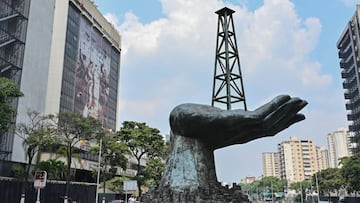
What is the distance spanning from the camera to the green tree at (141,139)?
38.8 m

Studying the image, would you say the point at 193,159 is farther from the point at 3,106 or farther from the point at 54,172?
the point at 54,172

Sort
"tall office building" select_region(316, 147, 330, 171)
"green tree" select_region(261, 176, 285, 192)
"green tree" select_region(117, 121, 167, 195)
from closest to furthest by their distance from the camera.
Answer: "green tree" select_region(117, 121, 167, 195)
"green tree" select_region(261, 176, 285, 192)
"tall office building" select_region(316, 147, 330, 171)

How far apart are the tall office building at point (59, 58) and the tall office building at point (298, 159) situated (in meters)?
68.0

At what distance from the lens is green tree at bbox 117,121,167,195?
127 feet

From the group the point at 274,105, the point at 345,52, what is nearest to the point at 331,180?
the point at 345,52

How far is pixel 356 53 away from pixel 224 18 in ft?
172

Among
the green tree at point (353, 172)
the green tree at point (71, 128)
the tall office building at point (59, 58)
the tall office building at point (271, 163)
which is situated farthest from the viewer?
the tall office building at point (271, 163)

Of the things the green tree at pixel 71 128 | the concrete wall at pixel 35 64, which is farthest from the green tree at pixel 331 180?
the concrete wall at pixel 35 64

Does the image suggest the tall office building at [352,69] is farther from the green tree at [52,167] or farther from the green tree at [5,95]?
the green tree at [5,95]

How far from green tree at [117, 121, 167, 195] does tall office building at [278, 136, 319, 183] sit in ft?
299

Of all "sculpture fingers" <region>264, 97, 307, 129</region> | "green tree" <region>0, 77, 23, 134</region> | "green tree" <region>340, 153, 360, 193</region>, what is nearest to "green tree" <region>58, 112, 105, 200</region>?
"green tree" <region>0, 77, 23, 134</region>

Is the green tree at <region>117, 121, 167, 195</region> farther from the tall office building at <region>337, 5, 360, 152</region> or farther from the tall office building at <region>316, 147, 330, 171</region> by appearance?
the tall office building at <region>316, 147, 330, 171</region>

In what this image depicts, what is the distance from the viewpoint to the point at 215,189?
13516mm

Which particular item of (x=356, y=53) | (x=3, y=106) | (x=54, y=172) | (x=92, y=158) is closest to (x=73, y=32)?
(x=92, y=158)
